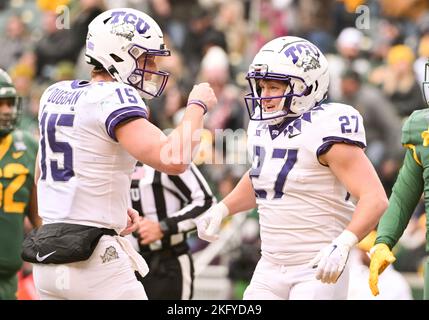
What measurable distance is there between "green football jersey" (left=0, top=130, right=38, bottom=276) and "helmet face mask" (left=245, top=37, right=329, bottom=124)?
183cm

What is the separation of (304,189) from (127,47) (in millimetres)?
1097

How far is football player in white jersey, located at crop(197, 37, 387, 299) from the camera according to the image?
17.6 ft

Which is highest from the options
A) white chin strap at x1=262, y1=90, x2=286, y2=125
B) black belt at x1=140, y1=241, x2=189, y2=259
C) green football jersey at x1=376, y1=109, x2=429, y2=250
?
white chin strap at x1=262, y1=90, x2=286, y2=125

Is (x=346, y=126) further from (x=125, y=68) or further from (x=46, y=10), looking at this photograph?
(x=46, y=10)

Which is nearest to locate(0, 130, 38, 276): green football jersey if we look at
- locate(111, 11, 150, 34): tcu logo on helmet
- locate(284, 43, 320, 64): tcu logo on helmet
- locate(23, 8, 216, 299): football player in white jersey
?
locate(23, 8, 216, 299): football player in white jersey

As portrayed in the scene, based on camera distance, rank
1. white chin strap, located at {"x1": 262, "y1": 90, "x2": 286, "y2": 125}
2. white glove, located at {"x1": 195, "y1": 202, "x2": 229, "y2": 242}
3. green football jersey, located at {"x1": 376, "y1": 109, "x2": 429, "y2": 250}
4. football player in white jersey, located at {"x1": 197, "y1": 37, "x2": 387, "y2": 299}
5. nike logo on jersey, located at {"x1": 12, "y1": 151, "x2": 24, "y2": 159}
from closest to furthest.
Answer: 1. football player in white jersey, located at {"x1": 197, "y1": 37, "x2": 387, "y2": 299}
2. green football jersey, located at {"x1": 376, "y1": 109, "x2": 429, "y2": 250}
3. white chin strap, located at {"x1": 262, "y1": 90, "x2": 286, "y2": 125}
4. white glove, located at {"x1": 195, "y1": 202, "x2": 229, "y2": 242}
5. nike logo on jersey, located at {"x1": 12, "y1": 151, "x2": 24, "y2": 159}

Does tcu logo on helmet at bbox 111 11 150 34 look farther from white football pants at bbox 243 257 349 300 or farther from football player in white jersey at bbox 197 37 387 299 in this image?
white football pants at bbox 243 257 349 300

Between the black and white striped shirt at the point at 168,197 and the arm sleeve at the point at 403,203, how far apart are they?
1.67 meters

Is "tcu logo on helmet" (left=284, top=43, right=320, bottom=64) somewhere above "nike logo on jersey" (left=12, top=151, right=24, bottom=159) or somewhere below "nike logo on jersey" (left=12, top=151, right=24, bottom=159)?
above

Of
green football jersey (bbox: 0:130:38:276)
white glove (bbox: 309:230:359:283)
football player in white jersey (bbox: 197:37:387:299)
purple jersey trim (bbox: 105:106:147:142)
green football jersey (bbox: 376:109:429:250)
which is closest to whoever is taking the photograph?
purple jersey trim (bbox: 105:106:147:142)

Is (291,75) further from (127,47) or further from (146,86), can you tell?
(127,47)

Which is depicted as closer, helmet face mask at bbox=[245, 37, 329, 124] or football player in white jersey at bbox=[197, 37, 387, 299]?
football player in white jersey at bbox=[197, 37, 387, 299]

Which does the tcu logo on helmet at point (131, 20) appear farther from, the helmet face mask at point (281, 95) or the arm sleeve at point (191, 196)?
the arm sleeve at point (191, 196)

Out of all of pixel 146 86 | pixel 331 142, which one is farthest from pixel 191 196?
pixel 331 142
